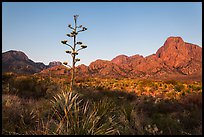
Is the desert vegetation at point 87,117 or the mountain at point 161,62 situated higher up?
the mountain at point 161,62

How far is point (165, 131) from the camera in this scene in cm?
587

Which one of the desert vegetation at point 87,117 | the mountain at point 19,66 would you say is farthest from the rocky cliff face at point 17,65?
the desert vegetation at point 87,117

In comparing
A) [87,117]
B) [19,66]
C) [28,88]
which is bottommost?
[87,117]

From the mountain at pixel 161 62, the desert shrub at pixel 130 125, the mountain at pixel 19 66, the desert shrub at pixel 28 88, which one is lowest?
the desert shrub at pixel 130 125

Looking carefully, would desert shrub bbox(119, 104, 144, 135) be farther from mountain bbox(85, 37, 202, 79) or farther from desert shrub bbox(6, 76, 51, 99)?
mountain bbox(85, 37, 202, 79)

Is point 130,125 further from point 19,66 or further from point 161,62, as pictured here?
point 161,62

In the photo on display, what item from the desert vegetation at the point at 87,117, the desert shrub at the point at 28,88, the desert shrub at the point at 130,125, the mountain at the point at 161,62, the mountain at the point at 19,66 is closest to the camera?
the desert vegetation at the point at 87,117

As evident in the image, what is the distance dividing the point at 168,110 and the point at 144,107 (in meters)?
1.07

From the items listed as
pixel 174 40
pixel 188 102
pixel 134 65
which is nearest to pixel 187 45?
pixel 174 40

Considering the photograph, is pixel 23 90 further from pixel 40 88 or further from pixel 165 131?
pixel 165 131

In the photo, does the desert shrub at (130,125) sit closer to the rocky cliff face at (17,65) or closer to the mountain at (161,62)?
the rocky cliff face at (17,65)

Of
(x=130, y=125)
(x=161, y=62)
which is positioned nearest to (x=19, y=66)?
(x=130, y=125)

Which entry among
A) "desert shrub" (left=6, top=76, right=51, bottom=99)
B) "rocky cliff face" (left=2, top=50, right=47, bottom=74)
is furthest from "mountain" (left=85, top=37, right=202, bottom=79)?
"desert shrub" (left=6, top=76, right=51, bottom=99)

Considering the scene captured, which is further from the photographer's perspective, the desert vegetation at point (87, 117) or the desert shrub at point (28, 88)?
the desert shrub at point (28, 88)
